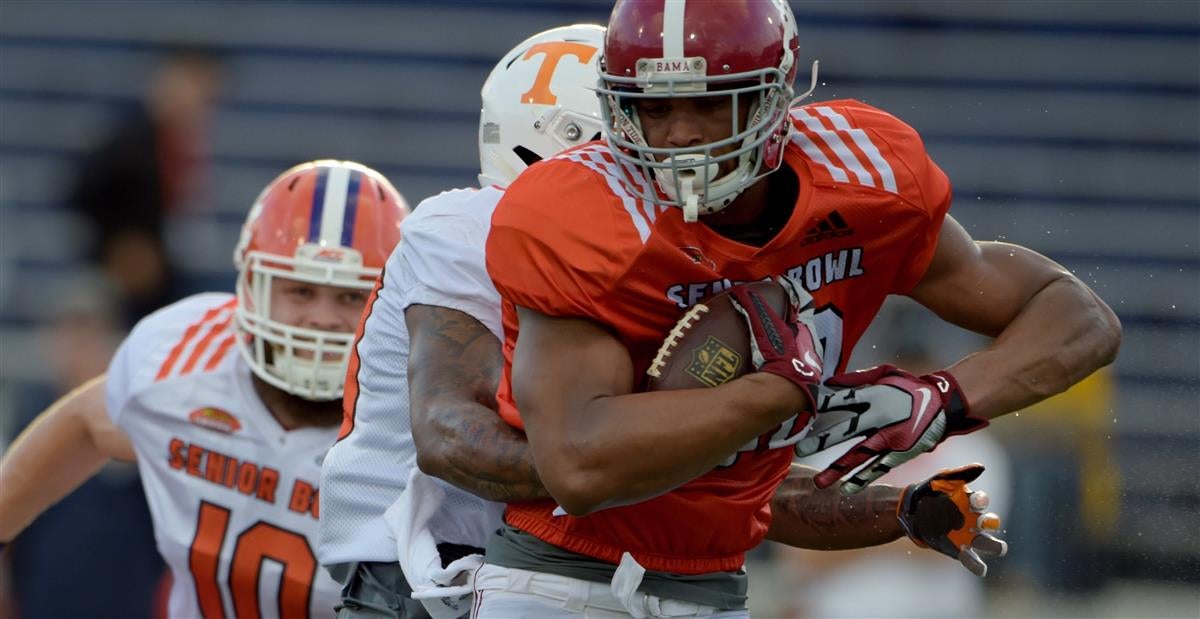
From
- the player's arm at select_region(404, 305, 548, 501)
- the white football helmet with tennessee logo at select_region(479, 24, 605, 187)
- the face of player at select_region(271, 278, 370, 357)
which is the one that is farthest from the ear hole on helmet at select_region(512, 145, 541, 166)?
the face of player at select_region(271, 278, 370, 357)

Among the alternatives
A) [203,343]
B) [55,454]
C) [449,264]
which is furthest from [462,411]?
[55,454]

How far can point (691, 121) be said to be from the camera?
2.35 m

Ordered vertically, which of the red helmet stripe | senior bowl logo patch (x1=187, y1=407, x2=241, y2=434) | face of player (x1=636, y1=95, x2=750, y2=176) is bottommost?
senior bowl logo patch (x1=187, y1=407, x2=241, y2=434)

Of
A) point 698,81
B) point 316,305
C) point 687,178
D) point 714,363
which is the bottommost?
point 316,305

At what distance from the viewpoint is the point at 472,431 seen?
8.19 feet

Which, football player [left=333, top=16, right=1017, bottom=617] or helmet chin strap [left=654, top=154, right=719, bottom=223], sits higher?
helmet chin strap [left=654, top=154, right=719, bottom=223]

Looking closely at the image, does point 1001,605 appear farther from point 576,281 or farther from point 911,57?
point 576,281

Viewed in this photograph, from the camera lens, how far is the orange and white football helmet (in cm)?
374

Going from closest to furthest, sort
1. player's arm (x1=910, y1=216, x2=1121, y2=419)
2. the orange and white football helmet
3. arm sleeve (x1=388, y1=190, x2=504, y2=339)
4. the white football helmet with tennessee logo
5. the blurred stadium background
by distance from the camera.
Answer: player's arm (x1=910, y1=216, x2=1121, y2=419) → arm sleeve (x1=388, y1=190, x2=504, y2=339) → the white football helmet with tennessee logo → the orange and white football helmet → the blurred stadium background

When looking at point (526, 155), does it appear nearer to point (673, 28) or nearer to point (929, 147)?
point (673, 28)

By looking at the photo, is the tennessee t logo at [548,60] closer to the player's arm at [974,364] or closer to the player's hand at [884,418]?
the player's arm at [974,364]

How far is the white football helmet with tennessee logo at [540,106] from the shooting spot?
307cm

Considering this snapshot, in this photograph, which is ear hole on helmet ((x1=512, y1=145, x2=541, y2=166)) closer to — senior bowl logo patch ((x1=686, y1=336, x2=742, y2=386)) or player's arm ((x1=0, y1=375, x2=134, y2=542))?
senior bowl logo patch ((x1=686, y1=336, x2=742, y2=386))

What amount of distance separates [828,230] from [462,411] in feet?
2.00
